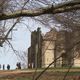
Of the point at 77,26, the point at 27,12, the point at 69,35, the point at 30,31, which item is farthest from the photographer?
the point at 30,31

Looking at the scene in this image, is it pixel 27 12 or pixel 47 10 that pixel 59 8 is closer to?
pixel 47 10

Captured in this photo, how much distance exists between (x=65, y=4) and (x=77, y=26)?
249 inches

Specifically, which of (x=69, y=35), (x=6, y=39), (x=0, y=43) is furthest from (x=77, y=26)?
(x=6, y=39)

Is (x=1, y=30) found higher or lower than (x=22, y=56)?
higher

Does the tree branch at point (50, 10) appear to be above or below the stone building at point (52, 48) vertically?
above

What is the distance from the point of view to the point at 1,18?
17.1ft

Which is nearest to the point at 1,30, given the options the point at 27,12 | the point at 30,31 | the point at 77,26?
the point at 30,31

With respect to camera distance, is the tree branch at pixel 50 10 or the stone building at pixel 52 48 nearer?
the tree branch at pixel 50 10

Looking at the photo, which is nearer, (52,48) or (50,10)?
(50,10)

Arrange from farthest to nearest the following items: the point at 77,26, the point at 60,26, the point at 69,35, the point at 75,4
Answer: the point at 60,26 < the point at 77,26 < the point at 69,35 < the point at 75,4

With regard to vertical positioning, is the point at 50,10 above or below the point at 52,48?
above

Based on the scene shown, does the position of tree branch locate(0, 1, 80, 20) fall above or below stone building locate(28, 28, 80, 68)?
above

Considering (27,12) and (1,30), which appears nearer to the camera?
(27,12)

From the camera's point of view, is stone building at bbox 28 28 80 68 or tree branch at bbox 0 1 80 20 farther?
stone building at bbox 28 28 80 68
